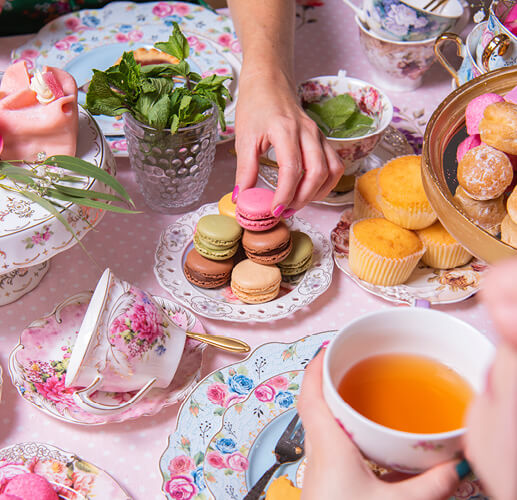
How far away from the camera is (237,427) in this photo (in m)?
0.65

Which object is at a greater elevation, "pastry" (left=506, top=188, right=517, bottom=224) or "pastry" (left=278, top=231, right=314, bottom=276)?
"pastry" (left=506, top=188, right=517, bottom=224)

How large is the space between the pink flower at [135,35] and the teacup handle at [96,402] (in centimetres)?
82

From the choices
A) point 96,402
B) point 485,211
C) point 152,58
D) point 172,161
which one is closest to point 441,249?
point 485,211

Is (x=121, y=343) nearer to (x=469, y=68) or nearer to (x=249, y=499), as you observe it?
(x=249, y=499)

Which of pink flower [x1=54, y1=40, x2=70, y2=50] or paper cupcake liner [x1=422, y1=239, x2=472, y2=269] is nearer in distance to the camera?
paper cupcake liner [x1=422, y1=239, x2=472, y2=269]

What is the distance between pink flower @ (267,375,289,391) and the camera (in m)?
0.69

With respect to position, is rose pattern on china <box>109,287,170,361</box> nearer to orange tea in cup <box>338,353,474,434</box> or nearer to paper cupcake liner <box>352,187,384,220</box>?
orange tea in cup <box>338,353,474,434</box>

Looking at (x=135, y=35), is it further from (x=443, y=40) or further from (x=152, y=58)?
(x=443, y=40)

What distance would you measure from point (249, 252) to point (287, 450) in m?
0.31

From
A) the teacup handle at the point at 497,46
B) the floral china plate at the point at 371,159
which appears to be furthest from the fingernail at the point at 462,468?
the teacup handle at the point at 497,46

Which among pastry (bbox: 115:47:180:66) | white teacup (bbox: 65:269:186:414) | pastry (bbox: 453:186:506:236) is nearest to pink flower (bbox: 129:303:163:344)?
white teacup (bbox: 65:269:186:414)

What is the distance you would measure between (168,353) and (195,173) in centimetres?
34

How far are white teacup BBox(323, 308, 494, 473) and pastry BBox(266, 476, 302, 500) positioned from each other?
0.17m

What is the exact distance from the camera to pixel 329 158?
87 cm
